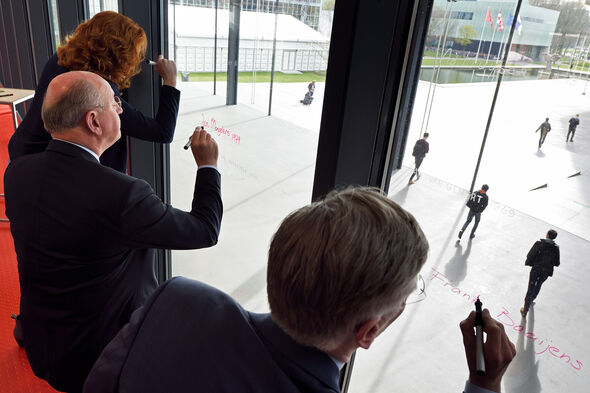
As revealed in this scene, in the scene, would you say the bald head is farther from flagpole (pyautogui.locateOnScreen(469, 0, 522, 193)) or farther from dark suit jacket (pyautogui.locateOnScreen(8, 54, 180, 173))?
flagpole (pyautogui.locateOnScreen(469, 0, 522, 193))

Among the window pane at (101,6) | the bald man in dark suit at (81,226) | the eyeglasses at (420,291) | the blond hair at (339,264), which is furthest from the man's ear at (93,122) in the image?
the window pane at (101,6)

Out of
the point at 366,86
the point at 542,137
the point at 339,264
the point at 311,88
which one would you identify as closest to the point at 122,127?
the point at 311,88

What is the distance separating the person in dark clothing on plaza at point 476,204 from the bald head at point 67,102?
3.88 feet

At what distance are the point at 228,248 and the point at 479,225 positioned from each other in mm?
1740

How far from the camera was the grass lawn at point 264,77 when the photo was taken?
61.0 inches

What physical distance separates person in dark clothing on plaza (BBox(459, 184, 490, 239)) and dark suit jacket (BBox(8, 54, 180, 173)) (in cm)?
128

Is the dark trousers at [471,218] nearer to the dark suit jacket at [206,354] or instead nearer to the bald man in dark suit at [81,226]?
the dark suit jacket at [206,354]

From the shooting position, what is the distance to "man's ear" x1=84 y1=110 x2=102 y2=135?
1.35 metres

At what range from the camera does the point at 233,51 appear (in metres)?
Answer: 2.22

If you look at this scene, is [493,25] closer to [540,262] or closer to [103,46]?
[540,262]

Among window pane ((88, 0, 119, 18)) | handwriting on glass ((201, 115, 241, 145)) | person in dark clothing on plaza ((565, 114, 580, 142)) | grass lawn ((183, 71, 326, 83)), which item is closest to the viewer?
person in dark clothing on plaza ((565, 114, 580, 142))

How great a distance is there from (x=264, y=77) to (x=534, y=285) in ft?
4.85

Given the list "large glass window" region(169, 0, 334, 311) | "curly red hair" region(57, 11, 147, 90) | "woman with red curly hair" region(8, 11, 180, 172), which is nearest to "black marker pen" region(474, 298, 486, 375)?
"large glass window" region(169, 0, 334, 311)

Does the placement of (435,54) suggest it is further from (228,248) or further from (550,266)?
(228,248)
